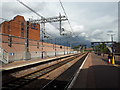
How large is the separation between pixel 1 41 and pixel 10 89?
1138 cm

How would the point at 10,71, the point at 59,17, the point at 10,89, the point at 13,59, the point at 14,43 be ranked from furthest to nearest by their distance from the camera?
the point at 59,17
the point at 14,43
the point at 13,59
the point at 10,71
the point at 10,89

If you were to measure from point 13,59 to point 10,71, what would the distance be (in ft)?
18.8

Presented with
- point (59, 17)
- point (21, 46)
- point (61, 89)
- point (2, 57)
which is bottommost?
point (61, 89)

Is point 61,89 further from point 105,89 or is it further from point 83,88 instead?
point 105,89

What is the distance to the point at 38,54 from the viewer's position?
2242 centimetres

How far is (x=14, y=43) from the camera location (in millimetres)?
18516

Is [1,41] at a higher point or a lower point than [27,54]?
higher

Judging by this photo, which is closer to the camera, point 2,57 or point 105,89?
point 105,89

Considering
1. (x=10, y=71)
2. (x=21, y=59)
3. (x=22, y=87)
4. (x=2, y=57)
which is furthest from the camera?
(x=21, y=59)

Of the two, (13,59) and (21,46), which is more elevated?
(21,46)

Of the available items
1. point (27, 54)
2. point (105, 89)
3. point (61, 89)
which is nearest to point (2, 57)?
point (27, 54)

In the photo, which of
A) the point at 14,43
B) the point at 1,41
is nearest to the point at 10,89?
the point at 1,41

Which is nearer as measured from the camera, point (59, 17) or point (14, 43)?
point (14, 43)

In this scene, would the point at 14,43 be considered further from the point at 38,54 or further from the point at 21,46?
the point at 38,54
